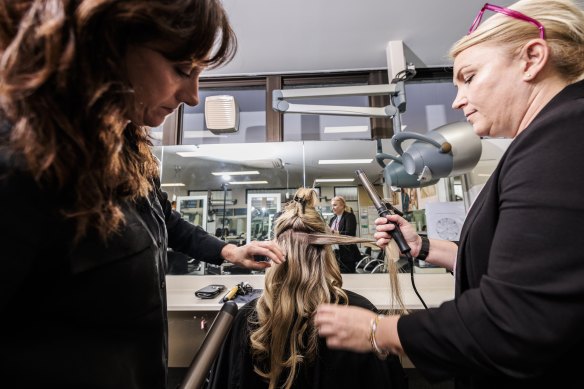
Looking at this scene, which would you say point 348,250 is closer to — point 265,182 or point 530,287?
point 265,182

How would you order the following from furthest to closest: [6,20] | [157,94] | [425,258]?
[425,258], [157,94], [6,20]

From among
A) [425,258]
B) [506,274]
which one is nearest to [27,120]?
[506,274]

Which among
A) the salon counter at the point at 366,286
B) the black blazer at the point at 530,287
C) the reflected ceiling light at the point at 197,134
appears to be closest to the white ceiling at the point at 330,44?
the reflected ceiling light at the point at 197,134

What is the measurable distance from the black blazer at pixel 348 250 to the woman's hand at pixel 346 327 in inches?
51.5

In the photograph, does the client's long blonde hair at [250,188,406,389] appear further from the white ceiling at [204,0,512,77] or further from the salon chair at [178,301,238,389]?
the white ceiling at [204,0,512,77]

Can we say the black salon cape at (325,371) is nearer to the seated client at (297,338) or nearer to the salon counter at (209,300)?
the seated client at (297,338)

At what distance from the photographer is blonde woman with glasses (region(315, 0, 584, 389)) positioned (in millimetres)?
410

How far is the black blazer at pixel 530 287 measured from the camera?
406mm

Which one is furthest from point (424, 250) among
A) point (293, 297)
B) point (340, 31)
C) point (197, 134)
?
point (197, 134)

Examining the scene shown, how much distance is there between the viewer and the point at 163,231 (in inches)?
27.2

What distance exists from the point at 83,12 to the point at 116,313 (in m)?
0.45

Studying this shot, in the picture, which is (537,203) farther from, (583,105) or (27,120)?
(27,120)

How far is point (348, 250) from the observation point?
1.88 m

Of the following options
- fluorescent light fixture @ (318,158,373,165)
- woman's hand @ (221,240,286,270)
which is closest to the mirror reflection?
fluorescent light fixture @ (318,158,373,165)
